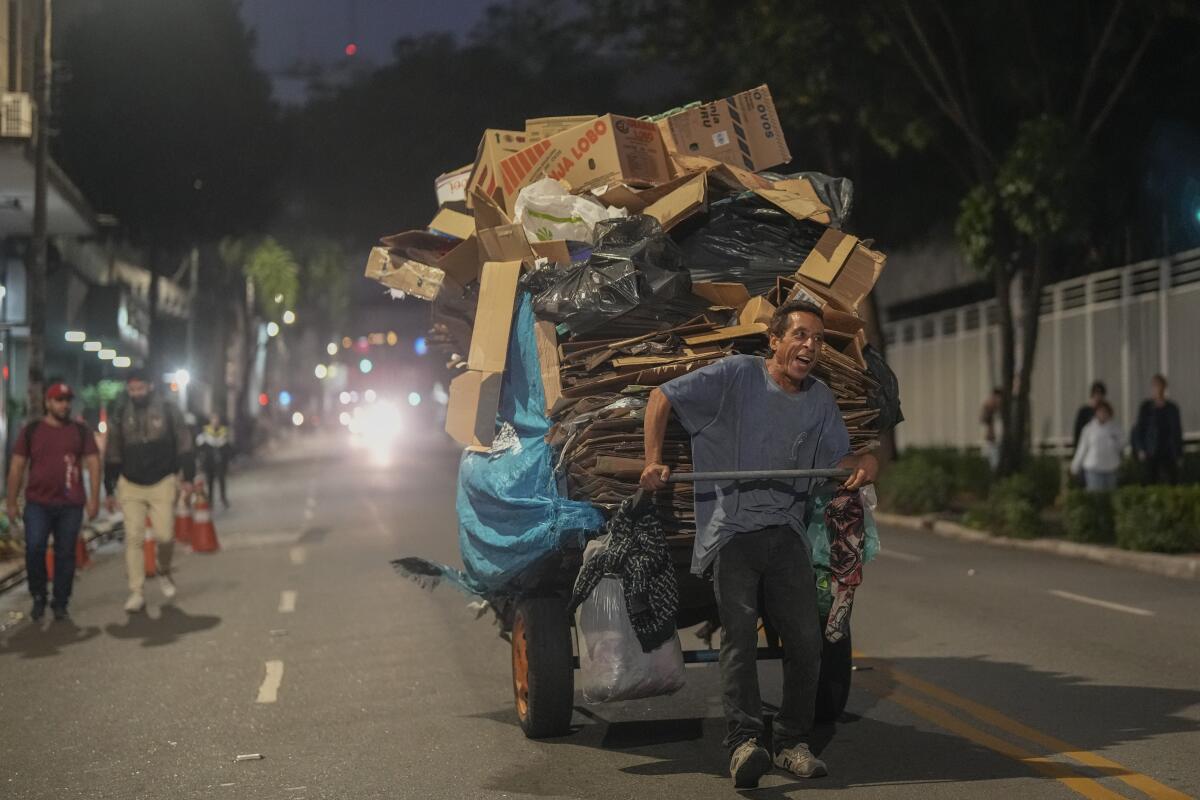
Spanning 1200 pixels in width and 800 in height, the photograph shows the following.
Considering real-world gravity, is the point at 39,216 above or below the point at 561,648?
A: above

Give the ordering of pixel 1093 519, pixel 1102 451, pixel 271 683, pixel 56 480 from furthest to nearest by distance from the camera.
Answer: pixel 1102 451 → pixel 1093 519 → pixel 56 480 → pixel 271 683

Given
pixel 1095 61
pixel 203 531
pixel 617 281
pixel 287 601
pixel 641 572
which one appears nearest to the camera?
pixel 641 572

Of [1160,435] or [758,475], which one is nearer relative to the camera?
[758,475]

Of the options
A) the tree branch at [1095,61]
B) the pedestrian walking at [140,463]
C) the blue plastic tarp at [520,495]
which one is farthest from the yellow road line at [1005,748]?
the tree branch at [1095,61]

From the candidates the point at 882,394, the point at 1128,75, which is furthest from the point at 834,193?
the point at 1128,75

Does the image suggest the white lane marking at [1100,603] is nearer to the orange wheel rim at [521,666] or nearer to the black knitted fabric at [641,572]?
the orange wheel rim at [521,666]

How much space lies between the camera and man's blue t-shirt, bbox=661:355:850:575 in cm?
716

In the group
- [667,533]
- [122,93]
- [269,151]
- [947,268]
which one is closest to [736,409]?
[667,533]

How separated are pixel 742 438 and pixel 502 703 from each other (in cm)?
307

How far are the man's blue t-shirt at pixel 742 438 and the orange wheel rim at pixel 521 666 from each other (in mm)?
1443

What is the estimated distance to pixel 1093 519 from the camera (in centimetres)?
1980

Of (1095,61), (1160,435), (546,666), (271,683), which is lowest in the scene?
(271,683)

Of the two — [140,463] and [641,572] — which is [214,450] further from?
[641,572]

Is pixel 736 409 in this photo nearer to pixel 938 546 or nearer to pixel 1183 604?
pixel 1183 604
